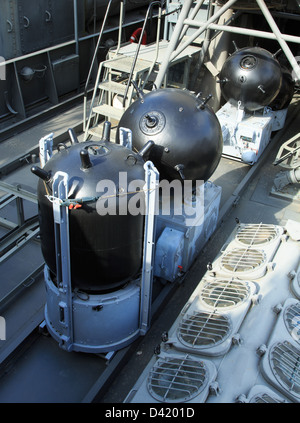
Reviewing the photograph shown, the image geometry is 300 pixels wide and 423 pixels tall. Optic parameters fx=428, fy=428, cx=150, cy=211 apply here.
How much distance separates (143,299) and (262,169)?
18.2 feet

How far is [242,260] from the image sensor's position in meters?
5.28

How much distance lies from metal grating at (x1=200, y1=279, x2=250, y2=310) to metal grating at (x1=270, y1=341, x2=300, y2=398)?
670 millimetres

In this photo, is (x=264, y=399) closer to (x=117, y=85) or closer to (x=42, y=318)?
(x=42, y=318)

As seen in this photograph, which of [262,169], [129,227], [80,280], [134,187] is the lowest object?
[262,169]

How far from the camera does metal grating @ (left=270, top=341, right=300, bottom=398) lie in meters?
3.68

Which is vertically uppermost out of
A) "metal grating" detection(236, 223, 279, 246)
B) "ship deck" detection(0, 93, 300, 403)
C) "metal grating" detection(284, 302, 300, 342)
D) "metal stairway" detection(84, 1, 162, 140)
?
"metal stairway" detection(84, 1, 162, 140)

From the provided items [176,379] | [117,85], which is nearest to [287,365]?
[176,379]

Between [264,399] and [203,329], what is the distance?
97 centimetres

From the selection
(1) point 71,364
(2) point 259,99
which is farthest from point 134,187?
(2) point 259,99

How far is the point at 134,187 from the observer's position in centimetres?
407

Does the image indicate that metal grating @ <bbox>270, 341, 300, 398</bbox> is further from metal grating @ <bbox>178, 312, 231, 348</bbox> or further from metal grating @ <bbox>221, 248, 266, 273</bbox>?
metal grating @ <bbox>221, 248, 266, 273</bbox>

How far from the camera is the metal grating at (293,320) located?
13.6 feet

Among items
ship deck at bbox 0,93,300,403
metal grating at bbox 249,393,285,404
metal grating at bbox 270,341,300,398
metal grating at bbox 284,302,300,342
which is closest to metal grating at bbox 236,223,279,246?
ship deck at bbox 0,93,300,403

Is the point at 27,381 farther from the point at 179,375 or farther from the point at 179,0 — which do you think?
the point at 179,0
